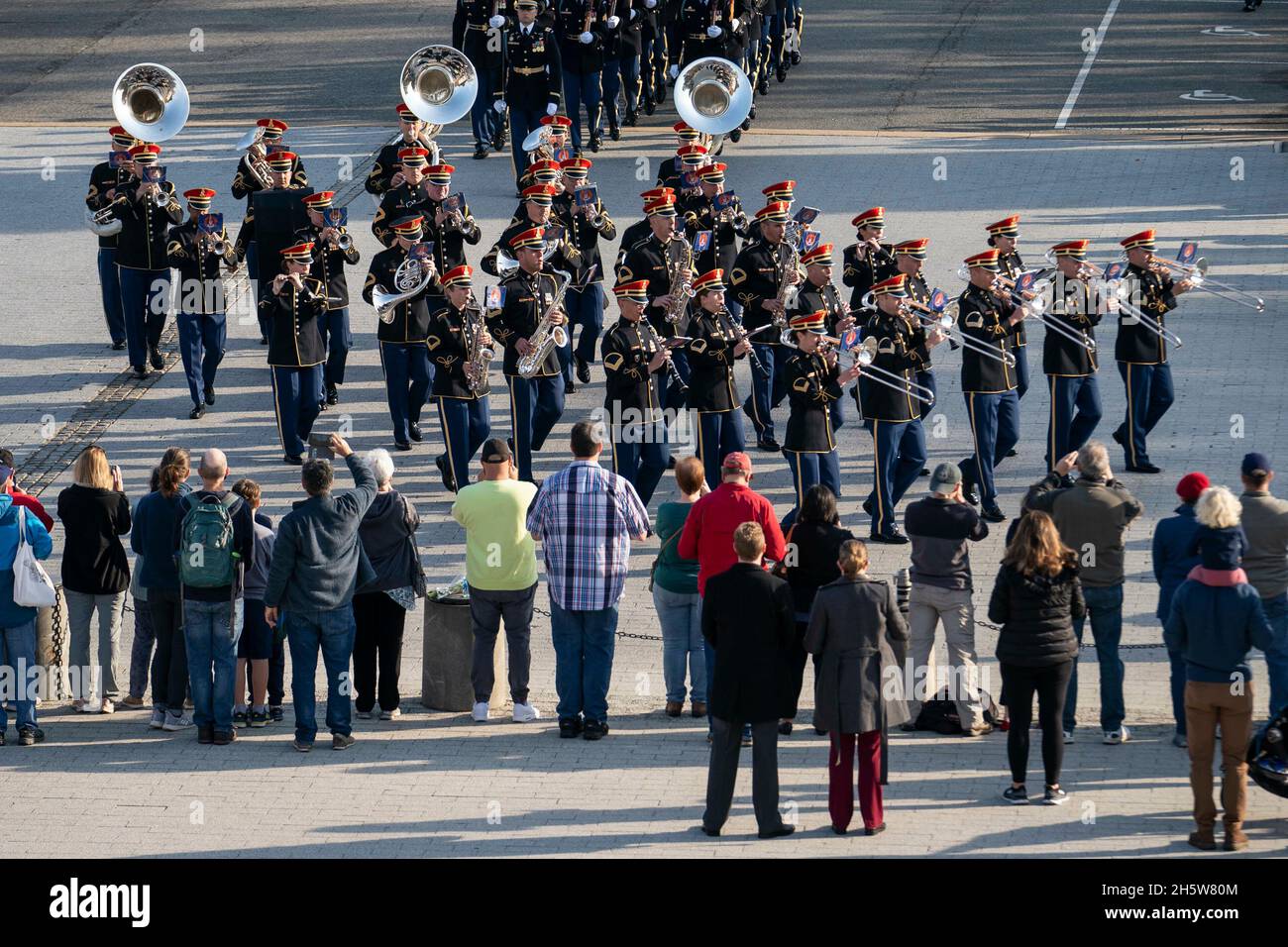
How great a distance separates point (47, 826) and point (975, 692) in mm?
4657

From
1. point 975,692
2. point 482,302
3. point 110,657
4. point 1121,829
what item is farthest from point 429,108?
point 1121,829

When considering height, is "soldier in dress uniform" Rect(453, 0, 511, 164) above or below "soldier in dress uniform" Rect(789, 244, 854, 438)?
above

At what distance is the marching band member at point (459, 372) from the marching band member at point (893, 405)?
269 centimetres

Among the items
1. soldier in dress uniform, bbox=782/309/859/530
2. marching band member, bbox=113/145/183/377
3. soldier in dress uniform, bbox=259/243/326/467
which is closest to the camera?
soldier in dress uniform, bbox=782/309/859/530

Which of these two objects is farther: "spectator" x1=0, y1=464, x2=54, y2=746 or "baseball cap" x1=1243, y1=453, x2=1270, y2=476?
"spectator" x1=0, y1=464, x2=54, y2=746

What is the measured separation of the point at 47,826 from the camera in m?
10.0

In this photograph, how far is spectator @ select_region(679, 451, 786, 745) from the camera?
10727mm

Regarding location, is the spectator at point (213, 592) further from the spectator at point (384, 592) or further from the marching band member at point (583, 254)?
the marching band member at point (583, 254)

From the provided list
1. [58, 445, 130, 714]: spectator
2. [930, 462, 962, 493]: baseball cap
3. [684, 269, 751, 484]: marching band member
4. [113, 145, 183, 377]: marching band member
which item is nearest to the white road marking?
[684, 269, 751, 484]: marching band member

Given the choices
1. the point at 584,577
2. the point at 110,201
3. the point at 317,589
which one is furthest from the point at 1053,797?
the point at 110,201

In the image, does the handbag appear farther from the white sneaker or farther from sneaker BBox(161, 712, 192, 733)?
the white sneaker

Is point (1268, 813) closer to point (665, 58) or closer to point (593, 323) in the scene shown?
point (593, 323)

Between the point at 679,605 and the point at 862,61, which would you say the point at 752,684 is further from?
the point at 862,61

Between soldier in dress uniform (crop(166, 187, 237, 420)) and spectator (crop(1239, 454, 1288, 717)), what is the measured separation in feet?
28.4
